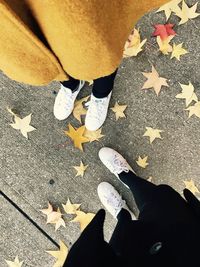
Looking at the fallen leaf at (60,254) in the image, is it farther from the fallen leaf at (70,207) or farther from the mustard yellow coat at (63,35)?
the mustard yellow coat at (63,35)

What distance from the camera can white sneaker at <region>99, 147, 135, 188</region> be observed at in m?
2.55

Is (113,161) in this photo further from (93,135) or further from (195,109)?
(195,109)

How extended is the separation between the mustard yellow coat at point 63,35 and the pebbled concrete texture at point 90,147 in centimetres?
109

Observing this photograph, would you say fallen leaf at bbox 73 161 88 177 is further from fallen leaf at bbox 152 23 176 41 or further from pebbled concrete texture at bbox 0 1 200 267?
fallen leaf at bbox 152 23 176 41

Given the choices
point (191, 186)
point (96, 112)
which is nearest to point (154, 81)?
point (96, 112)

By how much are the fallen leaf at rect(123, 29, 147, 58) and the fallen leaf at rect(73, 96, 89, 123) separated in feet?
1.20

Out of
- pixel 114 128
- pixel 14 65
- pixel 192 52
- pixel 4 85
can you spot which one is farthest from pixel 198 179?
pixel 14 65

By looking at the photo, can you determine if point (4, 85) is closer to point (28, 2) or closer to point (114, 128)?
point (114, 128)

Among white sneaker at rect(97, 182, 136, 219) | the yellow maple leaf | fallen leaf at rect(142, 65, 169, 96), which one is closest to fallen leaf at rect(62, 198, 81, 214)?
white sneaker at rect(97, 182, 136, 219)

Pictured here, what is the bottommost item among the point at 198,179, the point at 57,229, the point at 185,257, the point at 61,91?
the point at 198,179

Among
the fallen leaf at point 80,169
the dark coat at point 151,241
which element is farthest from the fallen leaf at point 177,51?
the dark coat at point 151,241

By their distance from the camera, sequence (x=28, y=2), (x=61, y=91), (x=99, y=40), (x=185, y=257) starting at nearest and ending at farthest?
(x=28, y=2) < (x=99, y=40) < (x=185, y=257) < (x=61, y=91)

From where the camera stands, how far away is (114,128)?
8.64 ft

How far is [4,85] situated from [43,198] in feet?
2.37
